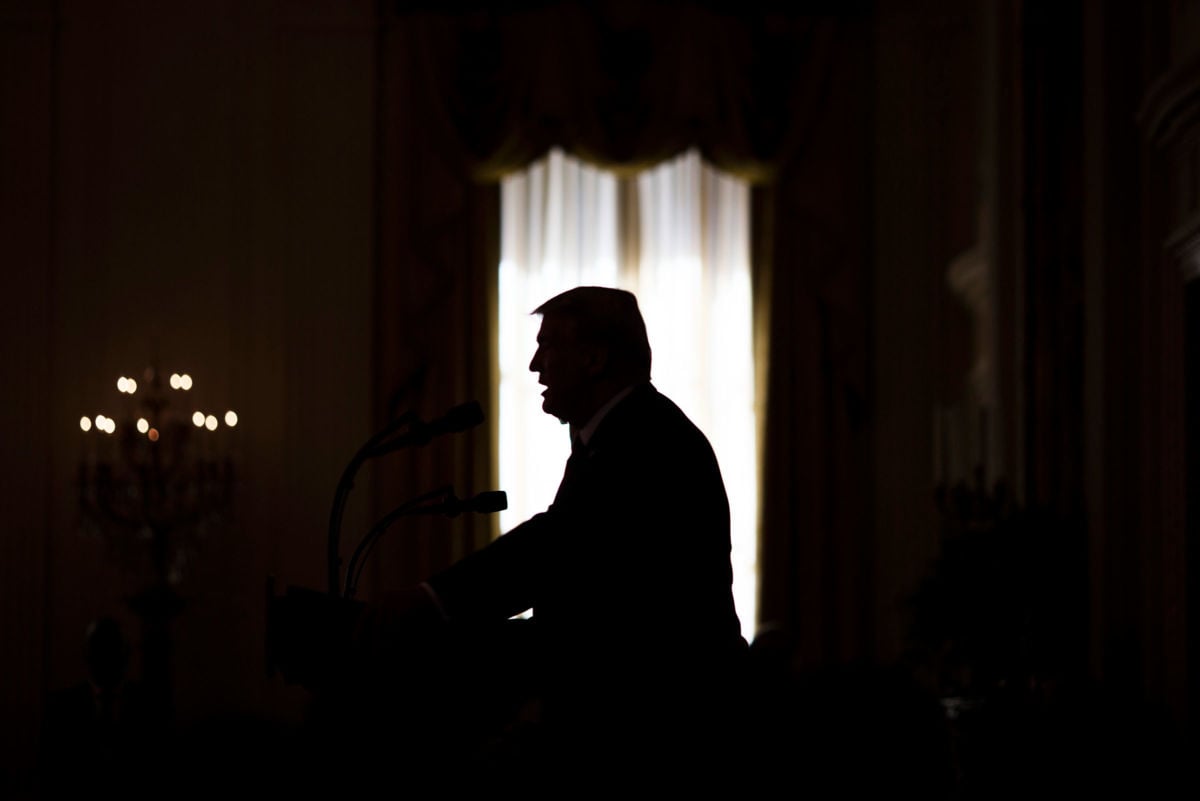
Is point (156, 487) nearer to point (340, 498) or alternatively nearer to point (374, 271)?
point (374, 271)

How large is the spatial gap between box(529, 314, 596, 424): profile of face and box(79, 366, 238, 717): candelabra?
4552 mm

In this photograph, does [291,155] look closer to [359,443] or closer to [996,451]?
[359,443]

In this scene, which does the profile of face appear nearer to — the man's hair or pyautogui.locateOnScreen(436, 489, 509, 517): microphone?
the man's hair

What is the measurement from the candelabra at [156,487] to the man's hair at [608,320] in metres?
4.63

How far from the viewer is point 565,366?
269 centimetres

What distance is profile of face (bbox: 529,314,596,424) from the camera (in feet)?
8.79

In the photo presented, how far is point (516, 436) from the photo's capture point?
7.73 meters

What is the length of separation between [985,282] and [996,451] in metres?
0.88

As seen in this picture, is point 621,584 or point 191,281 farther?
point 191,281

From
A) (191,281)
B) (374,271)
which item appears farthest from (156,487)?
(374,271)

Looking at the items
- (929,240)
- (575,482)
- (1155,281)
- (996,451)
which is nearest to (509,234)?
(929,240)

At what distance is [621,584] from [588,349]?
441 millimetres

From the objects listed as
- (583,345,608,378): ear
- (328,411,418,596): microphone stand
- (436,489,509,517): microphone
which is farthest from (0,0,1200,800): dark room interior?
(583,345,608,378): ear

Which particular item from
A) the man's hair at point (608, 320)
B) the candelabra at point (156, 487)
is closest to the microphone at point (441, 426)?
the man's hair at point (608, 320)
